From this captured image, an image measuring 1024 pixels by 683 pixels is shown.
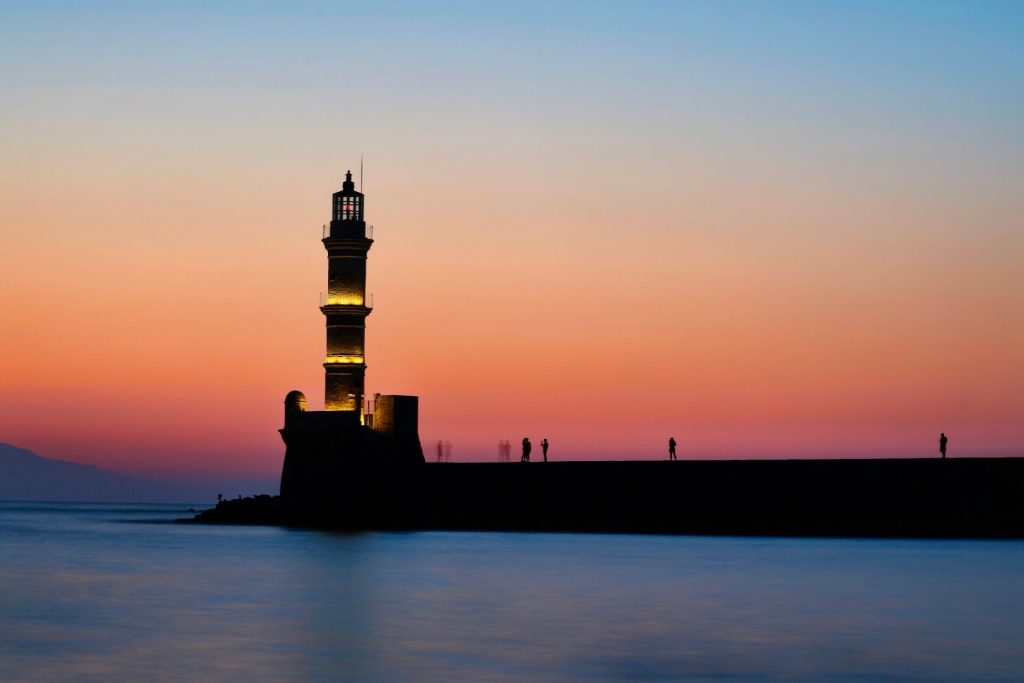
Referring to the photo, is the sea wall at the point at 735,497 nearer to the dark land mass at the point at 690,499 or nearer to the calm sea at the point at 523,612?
the dark land mass at the point at 690,499

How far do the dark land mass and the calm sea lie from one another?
4.34ft

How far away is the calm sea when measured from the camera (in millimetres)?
26984

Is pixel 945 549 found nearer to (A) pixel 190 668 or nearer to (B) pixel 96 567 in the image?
(B) pixel 96 567

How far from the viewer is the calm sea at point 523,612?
27.0m

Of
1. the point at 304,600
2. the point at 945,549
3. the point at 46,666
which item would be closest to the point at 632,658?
the point at 46,666

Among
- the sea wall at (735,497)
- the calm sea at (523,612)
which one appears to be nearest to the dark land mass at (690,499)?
the sea wall at (735,497)

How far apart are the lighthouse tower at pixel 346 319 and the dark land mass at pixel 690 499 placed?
10.4 ft

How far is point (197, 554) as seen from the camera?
183 ft

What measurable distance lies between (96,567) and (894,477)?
2735 cm

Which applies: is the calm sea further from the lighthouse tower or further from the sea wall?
the lighthouse tower

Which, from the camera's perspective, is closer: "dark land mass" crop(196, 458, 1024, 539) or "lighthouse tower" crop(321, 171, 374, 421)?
"dark land mass" crop(196, 458, 1024, 539)

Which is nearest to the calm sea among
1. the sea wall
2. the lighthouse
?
the sea wall

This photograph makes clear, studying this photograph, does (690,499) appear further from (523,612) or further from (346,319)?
(523,612)

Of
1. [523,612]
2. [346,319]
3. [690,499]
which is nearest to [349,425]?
[346,319]
